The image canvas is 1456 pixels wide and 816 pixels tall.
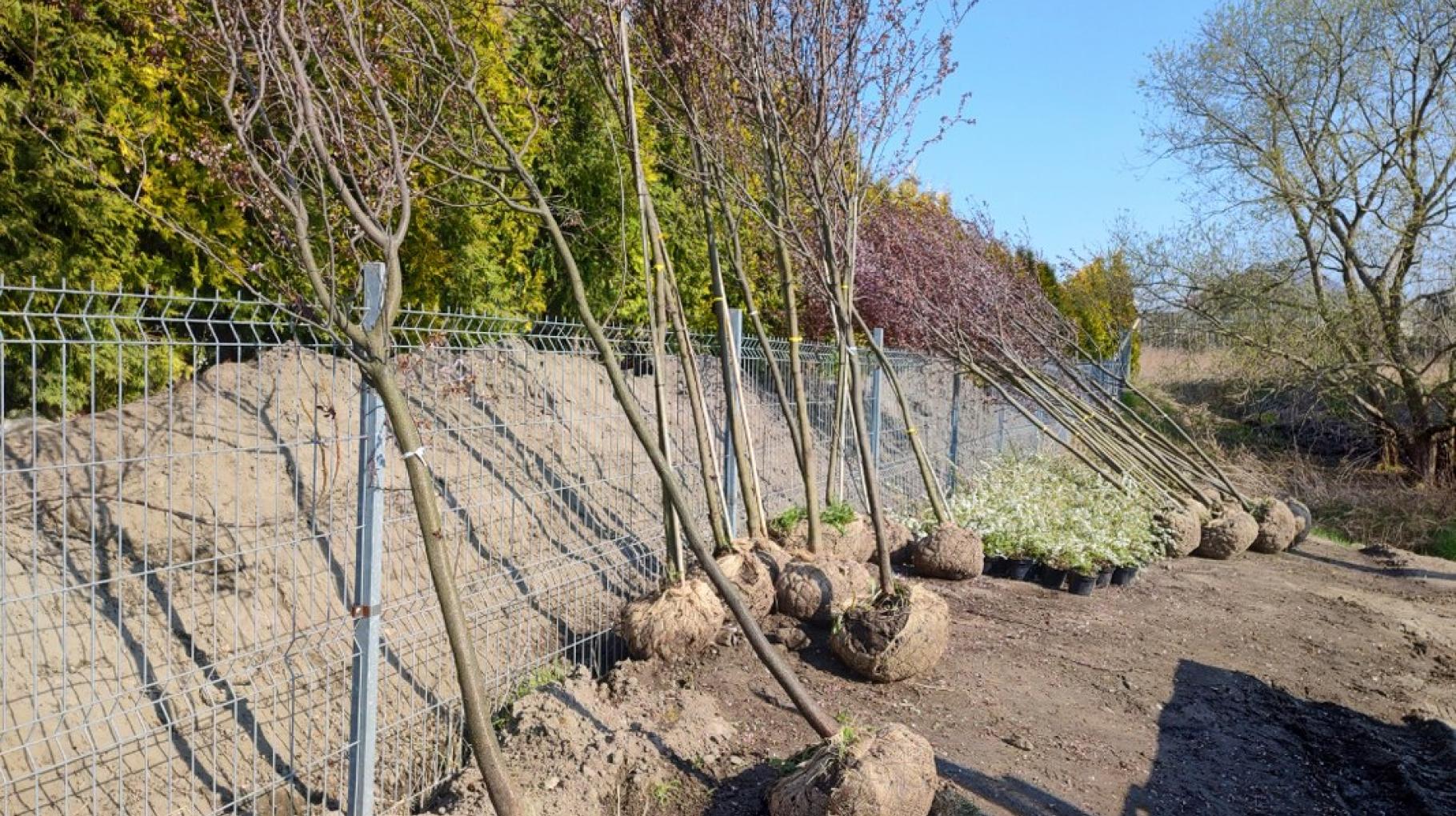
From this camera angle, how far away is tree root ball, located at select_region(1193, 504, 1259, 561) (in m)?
8.16

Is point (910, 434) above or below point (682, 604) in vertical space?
above

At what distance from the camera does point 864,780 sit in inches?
116

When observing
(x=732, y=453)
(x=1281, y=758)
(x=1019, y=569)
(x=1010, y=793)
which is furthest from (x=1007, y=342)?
(x=1010, y=793)

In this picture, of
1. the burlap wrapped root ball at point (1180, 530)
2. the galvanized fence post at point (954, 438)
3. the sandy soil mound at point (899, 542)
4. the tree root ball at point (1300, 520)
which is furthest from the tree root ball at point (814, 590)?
the tree root ball at point (1300, 520)

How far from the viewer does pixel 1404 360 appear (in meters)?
11.3

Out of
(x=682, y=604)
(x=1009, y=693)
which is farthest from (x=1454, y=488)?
(x=682, y=604)

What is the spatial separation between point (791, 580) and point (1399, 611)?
4.92m

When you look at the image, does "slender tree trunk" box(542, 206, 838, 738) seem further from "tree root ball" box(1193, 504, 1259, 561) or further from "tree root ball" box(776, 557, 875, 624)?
"tree root ball" box(1193, 504, 1259, 561)

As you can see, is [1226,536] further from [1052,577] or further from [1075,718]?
[1075,718]

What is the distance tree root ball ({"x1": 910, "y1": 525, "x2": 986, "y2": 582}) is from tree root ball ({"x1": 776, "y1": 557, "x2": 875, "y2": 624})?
4.75ft

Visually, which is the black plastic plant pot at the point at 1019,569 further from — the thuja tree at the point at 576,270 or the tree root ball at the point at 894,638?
the thuja tree at the point at 576,270

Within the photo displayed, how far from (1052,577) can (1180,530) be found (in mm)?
1896

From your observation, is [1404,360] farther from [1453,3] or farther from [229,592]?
[229,592]

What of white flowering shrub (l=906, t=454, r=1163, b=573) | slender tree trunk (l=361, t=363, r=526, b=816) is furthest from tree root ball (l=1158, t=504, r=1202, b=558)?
slender tree trunk (l=361, t=363, r=526, b=816)
